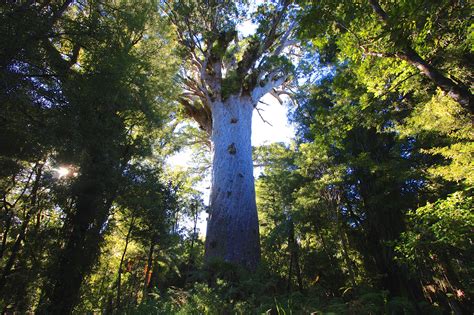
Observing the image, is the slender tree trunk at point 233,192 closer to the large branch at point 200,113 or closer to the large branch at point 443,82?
the large branch at point 200,113

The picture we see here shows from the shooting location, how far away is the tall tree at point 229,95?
588 centimetres

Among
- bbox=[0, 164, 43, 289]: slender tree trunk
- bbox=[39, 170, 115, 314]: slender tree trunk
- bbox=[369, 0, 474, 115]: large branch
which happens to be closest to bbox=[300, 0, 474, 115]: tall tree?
bbox=[369, 0, 474, 115]: large branch

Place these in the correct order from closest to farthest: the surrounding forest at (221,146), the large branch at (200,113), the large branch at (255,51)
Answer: the surrounding forest at (221,146) → the large branch at (255,51) → the large branch at (200,113)

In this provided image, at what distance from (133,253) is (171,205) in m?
5.17

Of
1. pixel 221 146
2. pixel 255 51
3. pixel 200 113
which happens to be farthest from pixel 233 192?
pixel 255 51

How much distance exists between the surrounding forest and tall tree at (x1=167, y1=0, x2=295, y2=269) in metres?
0.05

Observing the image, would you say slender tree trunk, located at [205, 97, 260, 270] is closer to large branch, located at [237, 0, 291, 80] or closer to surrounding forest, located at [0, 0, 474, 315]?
surrounding forest, located at [0, 0, 474, 315]

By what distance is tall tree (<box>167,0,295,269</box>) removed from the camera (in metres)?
5.88

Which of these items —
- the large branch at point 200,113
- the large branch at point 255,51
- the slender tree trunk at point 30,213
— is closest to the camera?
the slender tree trunk at point 30,213

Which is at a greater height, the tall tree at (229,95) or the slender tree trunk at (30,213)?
the tall tree at (229,95)

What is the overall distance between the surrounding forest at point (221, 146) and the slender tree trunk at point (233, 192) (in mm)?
35

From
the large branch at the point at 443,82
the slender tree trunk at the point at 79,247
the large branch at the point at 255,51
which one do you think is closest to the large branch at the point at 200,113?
the large branch at the point at 255,51

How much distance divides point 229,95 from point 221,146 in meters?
2.07

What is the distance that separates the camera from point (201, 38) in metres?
8.73
